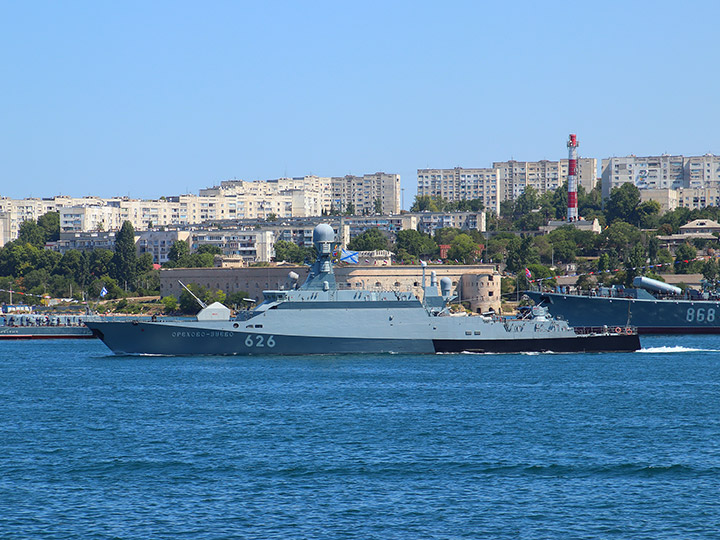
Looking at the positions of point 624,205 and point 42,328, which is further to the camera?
point 624,205

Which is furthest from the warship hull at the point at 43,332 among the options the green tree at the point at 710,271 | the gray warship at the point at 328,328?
the green tree at the point at 710,271

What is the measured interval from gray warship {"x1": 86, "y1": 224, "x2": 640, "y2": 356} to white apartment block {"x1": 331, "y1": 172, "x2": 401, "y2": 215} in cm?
12385

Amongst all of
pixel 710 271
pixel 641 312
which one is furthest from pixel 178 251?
→ pixel 641 312

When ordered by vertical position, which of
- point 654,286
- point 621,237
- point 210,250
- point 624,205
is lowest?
point 654,286

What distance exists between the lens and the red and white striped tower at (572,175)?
118 metres

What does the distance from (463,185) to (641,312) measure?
104 m

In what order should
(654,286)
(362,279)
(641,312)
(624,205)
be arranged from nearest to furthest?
(641,312)
(654,286)
(362,279)
(624,205)

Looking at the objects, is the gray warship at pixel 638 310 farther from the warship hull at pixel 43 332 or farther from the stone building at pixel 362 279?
the warship hull at pixel 43 332

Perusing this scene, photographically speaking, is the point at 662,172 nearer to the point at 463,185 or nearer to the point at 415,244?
the point at 463,185

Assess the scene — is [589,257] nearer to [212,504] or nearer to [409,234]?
[409,234]

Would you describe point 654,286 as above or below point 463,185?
below

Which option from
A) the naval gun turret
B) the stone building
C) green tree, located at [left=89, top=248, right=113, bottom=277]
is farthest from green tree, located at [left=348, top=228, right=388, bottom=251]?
the naval gun turret

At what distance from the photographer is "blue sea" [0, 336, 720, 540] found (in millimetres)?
18688

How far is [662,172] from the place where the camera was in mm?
150375
